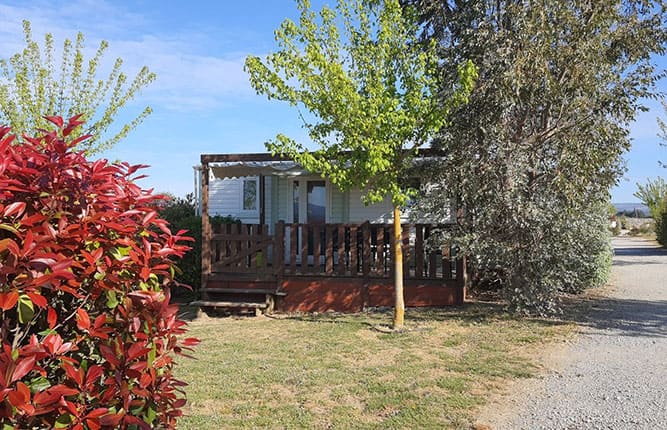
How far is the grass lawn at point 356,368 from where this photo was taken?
437 centimetres

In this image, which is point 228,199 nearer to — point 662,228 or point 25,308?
point 25,308

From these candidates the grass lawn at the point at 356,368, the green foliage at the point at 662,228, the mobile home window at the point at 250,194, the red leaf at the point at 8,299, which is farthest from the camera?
the green foliage at the point at 662,228

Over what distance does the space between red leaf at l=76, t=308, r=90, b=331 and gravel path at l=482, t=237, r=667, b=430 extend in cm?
336

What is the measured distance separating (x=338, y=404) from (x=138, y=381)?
115 inches

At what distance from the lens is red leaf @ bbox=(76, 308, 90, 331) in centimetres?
184

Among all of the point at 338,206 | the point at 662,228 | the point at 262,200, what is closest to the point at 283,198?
the point at 262,200

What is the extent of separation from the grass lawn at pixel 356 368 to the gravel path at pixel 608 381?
386mm

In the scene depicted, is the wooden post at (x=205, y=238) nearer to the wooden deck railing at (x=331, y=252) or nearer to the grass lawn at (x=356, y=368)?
the wooden deck railing at (x=331, y=252)

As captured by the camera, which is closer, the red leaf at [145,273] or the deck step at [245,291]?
the red leaf at [145,273]

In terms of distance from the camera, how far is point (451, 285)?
9.17 meters

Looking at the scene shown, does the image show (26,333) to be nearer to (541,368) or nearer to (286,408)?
(286,408)

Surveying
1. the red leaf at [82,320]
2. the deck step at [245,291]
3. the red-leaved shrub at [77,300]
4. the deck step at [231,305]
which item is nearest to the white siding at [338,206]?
the deck step at [245,291]

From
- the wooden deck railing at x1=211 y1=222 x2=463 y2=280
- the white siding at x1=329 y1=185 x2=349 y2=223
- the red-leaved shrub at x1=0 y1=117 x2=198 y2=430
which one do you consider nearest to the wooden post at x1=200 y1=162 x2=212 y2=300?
the wooden deck railing at x1=211 y1=222 x2=463 y2=280

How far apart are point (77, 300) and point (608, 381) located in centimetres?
510
